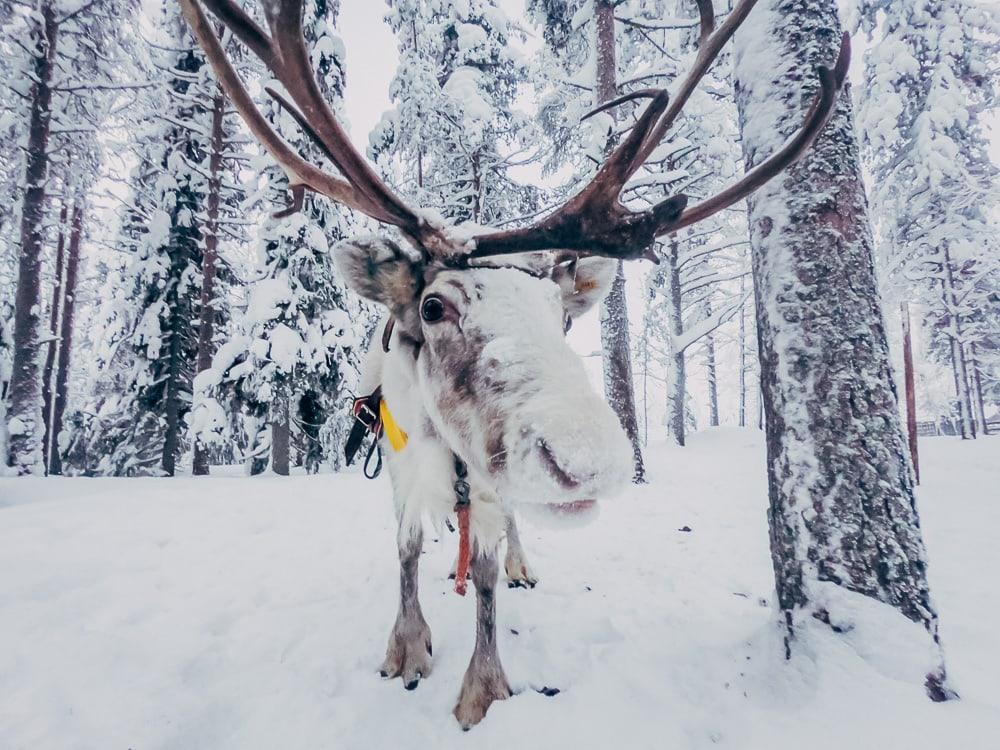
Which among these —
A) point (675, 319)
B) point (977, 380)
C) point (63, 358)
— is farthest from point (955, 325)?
point (63, 358)

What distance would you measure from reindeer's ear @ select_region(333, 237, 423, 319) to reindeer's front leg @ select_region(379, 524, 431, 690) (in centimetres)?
144

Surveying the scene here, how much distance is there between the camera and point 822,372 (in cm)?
211

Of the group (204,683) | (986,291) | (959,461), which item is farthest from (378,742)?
(986,291)

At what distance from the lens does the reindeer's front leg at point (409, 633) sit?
8.16 feet

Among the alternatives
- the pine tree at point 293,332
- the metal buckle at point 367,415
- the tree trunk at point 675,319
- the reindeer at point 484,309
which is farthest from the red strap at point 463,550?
the tree trunk at point 675,319

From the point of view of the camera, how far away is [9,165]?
33.2 feet

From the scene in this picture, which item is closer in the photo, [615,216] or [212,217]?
[615,216]

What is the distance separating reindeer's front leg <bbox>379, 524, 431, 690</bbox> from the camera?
8.16 feet

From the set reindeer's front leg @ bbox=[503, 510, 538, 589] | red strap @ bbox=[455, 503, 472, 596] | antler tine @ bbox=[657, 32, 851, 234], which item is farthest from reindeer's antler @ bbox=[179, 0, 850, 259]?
reindeer's front leg @ bbox=[503, 510, 538, 589]

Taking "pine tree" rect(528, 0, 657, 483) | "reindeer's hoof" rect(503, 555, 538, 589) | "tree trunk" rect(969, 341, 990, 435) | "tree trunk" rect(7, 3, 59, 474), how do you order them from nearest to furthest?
1. "reindeer's hoof" rect(503, 555, 538, 589)
2. "pine tree" rect(528, 0, 657, 483)
3. "tree trunk" rect(7, 3, 59, 474)
4. "tree trunk" rect(969, 341, 990, 435)

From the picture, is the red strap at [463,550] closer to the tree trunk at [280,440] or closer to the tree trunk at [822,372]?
the tree trunk at [822,372]

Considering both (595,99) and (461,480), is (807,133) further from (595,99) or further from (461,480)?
(595,99)

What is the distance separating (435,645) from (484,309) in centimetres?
209

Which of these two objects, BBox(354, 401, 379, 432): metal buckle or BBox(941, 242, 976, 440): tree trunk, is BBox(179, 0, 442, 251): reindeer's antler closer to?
BBox(354, 401, 379, 432): metal buckle
